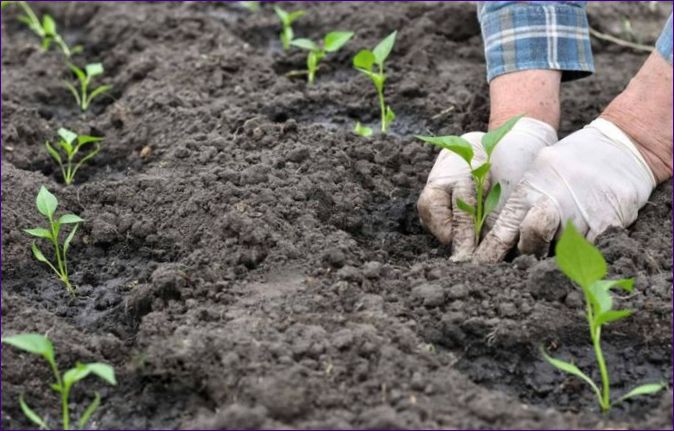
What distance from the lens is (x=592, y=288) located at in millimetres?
1874

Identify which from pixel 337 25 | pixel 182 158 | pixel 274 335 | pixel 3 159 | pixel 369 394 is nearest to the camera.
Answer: pixel 369 394

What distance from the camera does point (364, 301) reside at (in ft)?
6.78

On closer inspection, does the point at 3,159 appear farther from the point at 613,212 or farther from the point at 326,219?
the point at 613,212

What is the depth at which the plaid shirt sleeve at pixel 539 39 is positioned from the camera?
2.76 metres

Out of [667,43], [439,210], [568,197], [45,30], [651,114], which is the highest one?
[667,43]

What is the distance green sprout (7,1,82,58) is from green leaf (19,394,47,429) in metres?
2.24

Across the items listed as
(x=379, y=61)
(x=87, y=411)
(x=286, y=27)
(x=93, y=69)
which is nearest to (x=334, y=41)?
(x=379, y=61)

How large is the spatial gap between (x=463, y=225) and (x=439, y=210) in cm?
7

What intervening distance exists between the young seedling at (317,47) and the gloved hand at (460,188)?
92 cm

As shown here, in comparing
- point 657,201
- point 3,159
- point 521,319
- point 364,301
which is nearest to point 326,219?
point 364,301

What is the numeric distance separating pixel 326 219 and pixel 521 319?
2.10 ft

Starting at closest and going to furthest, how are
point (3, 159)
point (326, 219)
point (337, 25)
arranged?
point (326, 219) → point (3, 159) → point (337, 25)

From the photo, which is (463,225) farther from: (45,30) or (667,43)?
(45,30)

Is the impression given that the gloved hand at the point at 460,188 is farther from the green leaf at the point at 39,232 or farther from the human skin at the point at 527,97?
the green leaf at the point at 39,232
